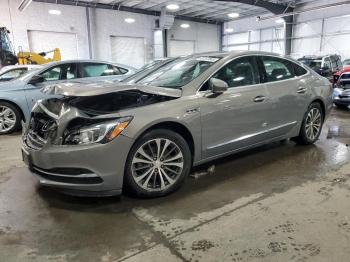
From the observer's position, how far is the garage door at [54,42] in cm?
1369

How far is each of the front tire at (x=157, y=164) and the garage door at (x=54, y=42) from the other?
43.4 feet

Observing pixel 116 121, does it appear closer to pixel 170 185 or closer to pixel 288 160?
pixel 170 185

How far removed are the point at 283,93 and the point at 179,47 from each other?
1626 centimetres

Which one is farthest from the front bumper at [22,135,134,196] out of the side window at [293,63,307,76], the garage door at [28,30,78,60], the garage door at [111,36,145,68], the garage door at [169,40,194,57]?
the garage door at [169,40,194,57]

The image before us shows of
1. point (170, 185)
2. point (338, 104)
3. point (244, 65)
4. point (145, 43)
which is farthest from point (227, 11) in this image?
point (170, 185)

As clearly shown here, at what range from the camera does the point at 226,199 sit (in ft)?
8.81

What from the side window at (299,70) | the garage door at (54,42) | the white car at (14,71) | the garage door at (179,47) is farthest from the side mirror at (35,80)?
the garage door at (179,47)

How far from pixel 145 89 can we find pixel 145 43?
1533 centimetres

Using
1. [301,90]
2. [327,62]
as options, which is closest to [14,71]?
[301,90]

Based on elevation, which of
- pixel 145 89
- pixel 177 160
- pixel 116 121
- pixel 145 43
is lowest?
pixel 177 160

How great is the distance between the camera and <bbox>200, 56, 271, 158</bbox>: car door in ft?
9.47

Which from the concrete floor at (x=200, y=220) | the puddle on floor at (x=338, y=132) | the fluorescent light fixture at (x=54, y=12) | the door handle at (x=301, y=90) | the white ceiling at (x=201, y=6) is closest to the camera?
the concrete floor at (x=200, y=220)

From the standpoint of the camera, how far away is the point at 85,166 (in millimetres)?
2334

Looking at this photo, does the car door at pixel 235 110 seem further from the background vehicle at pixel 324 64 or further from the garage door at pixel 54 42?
the garage door at pixel 54 42
